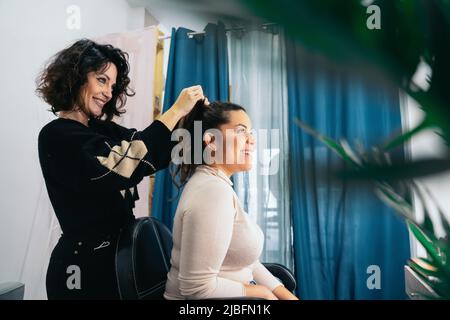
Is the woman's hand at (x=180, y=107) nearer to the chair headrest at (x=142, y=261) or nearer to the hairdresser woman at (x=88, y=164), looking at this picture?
the hairdresser woman at (x=88, y=164)

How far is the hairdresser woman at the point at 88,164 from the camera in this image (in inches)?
31.4

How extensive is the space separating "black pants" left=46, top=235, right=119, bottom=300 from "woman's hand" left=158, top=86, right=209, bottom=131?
0.37m

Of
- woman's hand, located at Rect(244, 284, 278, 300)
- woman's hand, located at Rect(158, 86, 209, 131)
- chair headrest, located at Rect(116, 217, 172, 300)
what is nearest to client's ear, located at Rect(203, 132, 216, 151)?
woman's hand, located at Rect(158, 86, 209, 131)

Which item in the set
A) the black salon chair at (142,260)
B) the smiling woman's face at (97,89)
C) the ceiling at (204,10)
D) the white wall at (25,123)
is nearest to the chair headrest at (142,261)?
the black salon chair at (142,260)

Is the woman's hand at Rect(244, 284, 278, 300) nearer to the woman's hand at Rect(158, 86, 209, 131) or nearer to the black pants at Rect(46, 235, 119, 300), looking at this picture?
the black pants at Rect(46, 235, 119, 300)

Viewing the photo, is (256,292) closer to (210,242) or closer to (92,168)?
(210,242)

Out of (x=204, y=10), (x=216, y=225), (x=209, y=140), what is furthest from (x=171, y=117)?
(x=204, y=10)

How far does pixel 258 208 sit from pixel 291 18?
172 cm

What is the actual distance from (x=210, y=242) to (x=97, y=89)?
573mm

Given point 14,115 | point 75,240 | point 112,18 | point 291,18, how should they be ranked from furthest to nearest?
point 112,18
point 14,115
point 75,240
point 291,18

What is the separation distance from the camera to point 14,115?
1598 millimetres

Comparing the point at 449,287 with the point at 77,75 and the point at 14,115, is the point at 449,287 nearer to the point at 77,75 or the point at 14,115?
the point at 77,75

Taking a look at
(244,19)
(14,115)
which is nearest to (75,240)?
(244,19)

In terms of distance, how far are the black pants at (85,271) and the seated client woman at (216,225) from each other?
163 mm
